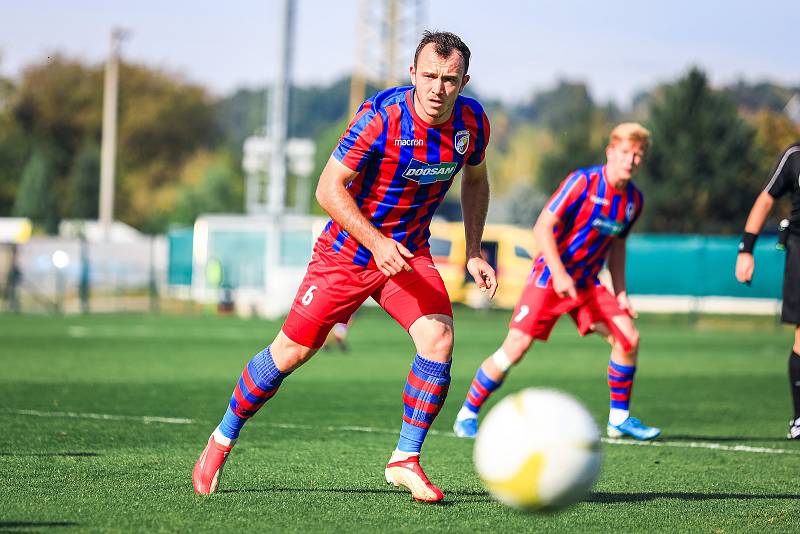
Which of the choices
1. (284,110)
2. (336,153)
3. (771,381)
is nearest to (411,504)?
(336,153)

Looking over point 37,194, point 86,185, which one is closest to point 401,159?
point 37,194

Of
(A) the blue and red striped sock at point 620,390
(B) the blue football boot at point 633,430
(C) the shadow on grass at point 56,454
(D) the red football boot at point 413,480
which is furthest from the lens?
(A) the blue and red striped sock at point 620,390

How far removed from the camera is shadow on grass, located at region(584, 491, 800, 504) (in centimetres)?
596

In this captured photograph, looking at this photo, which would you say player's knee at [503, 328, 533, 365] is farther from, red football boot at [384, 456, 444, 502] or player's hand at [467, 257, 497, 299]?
red football boot at [384, 456, 444, 502]

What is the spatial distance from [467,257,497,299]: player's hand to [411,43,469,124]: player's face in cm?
82

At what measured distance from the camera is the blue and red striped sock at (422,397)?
19.3 ft

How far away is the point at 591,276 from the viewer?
867 centimetres

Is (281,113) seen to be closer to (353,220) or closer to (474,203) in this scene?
(474,203)

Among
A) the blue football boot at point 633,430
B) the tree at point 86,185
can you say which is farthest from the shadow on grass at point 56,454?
the tree at point 86,185

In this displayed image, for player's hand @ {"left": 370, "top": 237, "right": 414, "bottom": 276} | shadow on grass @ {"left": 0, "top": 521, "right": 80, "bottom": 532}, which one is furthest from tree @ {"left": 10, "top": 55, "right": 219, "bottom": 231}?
shadow on grass @ {"left": 0, "top": 521, "right": 80, "bottom": 532}

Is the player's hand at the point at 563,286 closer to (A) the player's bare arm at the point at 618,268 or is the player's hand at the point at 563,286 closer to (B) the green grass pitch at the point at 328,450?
(B) the green grass pitch at the point at 328,450

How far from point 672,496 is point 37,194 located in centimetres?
6083

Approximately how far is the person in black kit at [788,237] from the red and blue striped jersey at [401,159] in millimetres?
3231

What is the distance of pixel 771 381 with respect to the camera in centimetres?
1422
